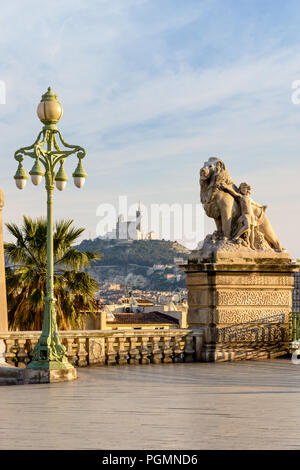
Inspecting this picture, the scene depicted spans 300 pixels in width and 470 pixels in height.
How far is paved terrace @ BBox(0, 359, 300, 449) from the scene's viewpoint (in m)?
6.55

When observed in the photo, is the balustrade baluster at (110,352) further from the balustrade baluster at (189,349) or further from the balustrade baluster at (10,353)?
the balustrade baluster at (10,353)

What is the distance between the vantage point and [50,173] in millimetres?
12508

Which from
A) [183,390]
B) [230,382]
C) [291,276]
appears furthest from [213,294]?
[183,390]

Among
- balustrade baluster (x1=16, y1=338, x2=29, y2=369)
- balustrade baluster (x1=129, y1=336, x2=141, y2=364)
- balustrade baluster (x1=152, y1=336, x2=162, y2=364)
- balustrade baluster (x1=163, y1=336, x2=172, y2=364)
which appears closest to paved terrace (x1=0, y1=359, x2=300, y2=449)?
balustrade baluster (x1=16, y1=338, x2=29, y2=369)

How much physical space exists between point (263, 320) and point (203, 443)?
363 inches

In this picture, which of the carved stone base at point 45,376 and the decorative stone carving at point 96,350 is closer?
the carved stone base at point 45,376

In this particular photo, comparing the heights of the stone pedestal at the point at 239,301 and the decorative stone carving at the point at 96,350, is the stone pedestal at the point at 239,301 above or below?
above

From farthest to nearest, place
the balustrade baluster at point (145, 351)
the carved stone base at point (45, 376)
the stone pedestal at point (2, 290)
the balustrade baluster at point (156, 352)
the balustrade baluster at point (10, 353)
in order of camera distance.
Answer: the balustrade baluster at point (156, 352), the balustrade baluster at point (145, 351), the stone pedestal at point (2, 290), the balustrade baluster at point (10, 353), the carved stone base at point (45, 376)

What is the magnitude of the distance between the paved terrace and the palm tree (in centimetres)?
851

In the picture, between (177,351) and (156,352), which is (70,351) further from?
(177,351)

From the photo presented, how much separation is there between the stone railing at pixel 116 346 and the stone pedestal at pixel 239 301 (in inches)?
16.4

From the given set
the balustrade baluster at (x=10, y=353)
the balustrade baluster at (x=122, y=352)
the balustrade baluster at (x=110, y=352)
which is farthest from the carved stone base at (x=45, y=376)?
the balustrade baluster at (x=122, y=352)

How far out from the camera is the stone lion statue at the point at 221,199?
50.7 feet
